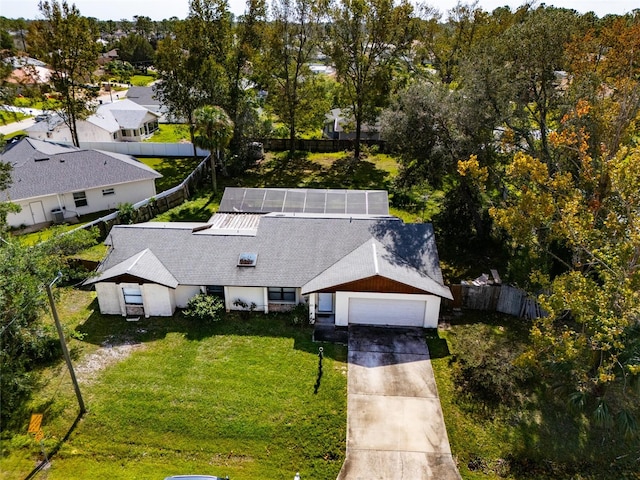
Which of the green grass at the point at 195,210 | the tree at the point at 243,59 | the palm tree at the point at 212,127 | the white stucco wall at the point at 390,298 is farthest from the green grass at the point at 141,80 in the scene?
the white stucco wall at the point at 390,298

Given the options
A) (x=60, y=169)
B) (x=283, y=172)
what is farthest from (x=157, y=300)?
(x=283, y=172)

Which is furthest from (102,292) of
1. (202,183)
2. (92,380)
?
(202,183)

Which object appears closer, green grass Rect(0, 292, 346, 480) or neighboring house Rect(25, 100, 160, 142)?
green grass Rect(0, 292, 346, 480)

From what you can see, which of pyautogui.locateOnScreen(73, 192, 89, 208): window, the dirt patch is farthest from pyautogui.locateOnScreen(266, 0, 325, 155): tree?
the dirt patch

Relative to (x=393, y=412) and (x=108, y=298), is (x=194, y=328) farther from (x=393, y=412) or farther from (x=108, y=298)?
(x=393, y=412)

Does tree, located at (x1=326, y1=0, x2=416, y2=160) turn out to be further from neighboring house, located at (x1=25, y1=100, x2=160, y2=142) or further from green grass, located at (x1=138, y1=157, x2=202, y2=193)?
neighboring house, located at (x1=25, y1=100, x2=160, y2=142)

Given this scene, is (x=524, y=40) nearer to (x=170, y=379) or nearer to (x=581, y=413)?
(x=581, y=413)
